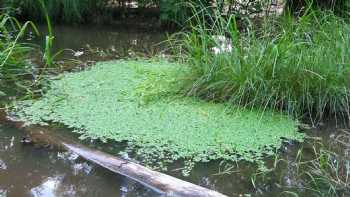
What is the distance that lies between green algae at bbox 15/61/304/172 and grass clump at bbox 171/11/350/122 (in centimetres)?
11

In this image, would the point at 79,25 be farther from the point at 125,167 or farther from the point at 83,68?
the point at 125,167

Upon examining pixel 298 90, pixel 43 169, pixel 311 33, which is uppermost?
pixel 311 33

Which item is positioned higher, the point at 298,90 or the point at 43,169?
the point at 298,90

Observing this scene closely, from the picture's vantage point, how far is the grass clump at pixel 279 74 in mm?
3287

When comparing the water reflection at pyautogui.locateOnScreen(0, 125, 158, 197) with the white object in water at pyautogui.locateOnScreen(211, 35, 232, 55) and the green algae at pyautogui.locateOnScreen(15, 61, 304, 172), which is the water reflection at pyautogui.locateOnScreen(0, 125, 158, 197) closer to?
the green algae at pyautogui.locateOnScreen(15, 61, 304, 172)

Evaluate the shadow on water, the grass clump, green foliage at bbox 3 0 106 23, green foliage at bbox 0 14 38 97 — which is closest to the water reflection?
green foliage at bbox 0 14 38 97

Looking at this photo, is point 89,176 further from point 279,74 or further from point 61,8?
point 61,8

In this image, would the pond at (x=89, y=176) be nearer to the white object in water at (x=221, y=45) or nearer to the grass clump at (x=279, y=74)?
the grass clump at (x=279, y=74)

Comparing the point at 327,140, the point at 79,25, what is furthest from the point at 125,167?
the point at 79,25

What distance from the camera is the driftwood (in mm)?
2322

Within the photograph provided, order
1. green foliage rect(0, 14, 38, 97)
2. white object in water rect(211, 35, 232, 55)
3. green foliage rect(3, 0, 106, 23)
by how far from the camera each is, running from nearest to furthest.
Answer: white object in water rect(211, 35, 232, 55) → green foliage rect(0, 14, 38, 97) → green foliage rect(3, 0, 106, 23)

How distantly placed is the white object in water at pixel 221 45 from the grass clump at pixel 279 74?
0.03 m

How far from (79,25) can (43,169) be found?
10.8ft

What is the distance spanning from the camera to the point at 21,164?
2.71 m
